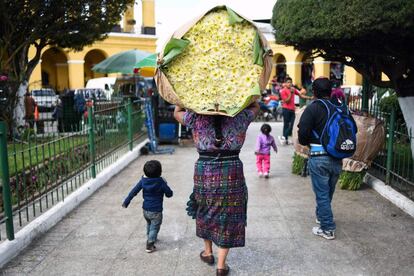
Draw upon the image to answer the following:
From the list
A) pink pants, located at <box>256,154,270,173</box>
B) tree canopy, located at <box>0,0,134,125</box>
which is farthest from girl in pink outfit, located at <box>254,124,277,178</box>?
tree canopy, located at <box>0,0,134,125</box>

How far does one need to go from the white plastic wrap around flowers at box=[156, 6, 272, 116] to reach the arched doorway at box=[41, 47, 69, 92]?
30177 mm

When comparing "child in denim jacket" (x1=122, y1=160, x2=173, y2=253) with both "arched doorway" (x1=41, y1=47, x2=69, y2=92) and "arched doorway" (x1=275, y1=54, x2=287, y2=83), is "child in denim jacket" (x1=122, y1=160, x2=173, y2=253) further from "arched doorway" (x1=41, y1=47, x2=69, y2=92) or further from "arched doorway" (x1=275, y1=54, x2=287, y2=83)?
"arched doorway" (x1=275, y1=54, x2=287, y2=83)

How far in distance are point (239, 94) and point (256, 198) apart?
3.05 metres

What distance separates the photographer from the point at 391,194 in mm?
5914

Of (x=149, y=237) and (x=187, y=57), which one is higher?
(x=187, y=57)

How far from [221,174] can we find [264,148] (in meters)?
3.91

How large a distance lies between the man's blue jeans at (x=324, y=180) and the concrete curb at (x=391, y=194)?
1310 millimetres

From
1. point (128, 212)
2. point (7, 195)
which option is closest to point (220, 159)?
point (7, 195)

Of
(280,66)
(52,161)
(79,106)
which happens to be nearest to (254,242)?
(52,161)

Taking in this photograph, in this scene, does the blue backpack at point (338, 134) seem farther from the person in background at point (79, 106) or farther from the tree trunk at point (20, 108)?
the person in background at point (79, 106)

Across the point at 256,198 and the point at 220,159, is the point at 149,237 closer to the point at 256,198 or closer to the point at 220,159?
the point at 220,159

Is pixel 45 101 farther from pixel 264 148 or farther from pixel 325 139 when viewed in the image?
pixel 325 139

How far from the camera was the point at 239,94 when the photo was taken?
137 inches

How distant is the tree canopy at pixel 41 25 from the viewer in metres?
10.0
